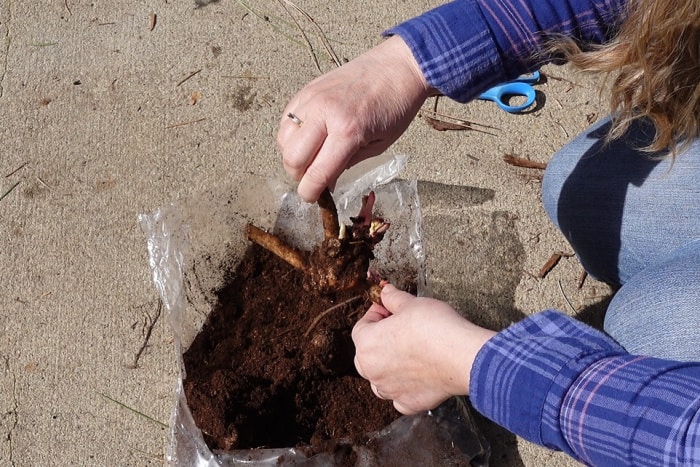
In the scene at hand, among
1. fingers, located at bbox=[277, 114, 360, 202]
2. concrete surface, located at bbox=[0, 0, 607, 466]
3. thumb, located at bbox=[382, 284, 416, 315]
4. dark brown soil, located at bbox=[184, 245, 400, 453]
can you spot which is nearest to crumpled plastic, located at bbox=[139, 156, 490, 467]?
dark brown soil, located at bbox=[184, 245, 400, 453]

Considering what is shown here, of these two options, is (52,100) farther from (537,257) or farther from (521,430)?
(521,430)

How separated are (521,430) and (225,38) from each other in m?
1.46

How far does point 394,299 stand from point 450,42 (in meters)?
0.46

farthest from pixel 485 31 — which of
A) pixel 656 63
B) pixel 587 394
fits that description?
pixel 587 394

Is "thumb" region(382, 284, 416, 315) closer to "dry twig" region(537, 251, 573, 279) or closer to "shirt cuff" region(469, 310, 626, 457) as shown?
"shirt cuff" region(469, 310, 626, 457)

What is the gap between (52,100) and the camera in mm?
1858

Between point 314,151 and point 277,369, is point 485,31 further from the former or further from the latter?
point 277,369

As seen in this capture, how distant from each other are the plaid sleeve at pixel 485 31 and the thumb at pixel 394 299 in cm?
37

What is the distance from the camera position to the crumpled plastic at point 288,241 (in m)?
1.37

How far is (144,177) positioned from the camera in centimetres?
177

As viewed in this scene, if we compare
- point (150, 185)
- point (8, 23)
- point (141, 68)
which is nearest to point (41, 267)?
point (150, 185)

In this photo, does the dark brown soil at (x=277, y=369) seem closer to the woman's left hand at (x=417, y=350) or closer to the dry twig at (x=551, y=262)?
the woman's left hand at (x=417, y=350)

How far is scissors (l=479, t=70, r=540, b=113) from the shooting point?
184 centimetres

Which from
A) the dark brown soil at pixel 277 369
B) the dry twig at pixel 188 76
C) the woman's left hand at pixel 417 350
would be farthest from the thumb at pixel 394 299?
the dry twig at pixel 188 76
